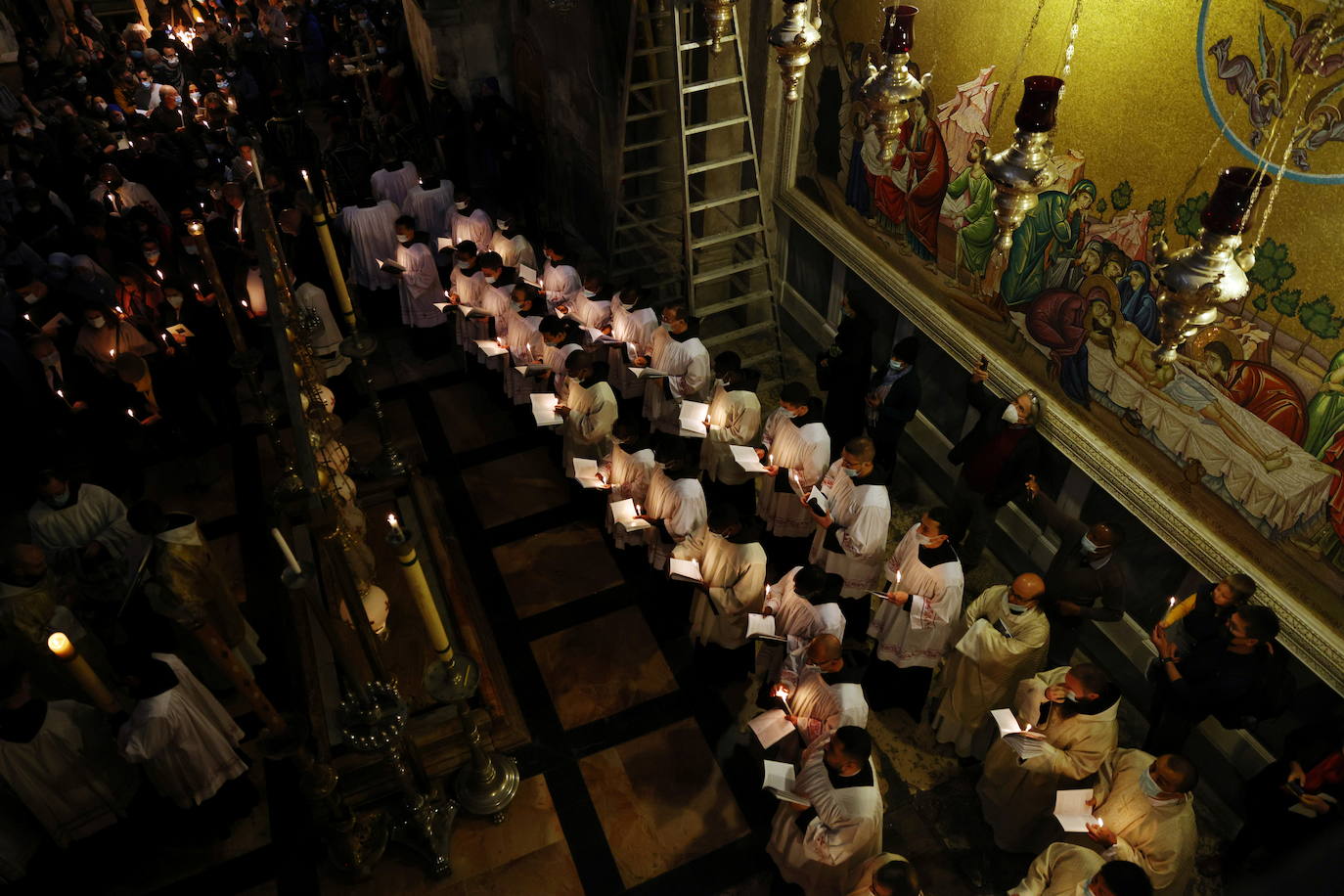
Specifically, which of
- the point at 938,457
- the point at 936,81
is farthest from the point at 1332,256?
the point at 938,457

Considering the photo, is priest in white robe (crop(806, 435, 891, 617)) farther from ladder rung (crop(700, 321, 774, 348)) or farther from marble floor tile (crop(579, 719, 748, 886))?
ladder rung (crop(700, 321, 774, 348))

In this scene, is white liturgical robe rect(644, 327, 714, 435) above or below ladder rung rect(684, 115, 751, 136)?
below

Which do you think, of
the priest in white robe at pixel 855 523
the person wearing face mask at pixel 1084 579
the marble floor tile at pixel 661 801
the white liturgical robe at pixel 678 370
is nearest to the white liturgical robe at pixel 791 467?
the priest in white robe at pixel 855 523

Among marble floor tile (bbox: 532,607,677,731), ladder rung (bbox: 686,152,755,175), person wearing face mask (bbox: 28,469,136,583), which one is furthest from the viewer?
ladder rung (bbox: 686,152,755,175)

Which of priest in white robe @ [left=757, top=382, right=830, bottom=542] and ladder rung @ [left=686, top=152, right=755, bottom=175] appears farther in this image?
ladder rung @ [left=686, top=152, right=755, bottom=175]

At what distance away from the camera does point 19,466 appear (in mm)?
8852

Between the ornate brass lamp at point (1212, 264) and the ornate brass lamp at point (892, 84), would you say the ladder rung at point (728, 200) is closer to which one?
the ornate brass lamp at point (892, 84)

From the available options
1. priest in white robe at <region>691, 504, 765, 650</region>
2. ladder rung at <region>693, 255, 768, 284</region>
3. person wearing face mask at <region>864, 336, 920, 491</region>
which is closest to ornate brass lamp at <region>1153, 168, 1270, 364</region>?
priest in white robe at <region>691, 504, 765, 650</region>

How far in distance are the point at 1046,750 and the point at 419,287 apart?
796cm

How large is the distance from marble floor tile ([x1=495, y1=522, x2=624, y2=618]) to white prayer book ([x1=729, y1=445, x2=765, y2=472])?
1620 mm

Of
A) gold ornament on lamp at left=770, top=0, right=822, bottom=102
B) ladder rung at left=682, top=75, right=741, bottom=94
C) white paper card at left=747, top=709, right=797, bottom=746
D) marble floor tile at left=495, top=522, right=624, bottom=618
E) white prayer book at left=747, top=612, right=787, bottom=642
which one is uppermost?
gold ornament on lamp at left=770, top=0, right=822, bottom=102

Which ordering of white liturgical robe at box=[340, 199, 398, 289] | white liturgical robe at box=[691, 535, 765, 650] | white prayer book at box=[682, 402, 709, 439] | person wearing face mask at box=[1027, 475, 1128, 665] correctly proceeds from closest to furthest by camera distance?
person wearing face mask at box=[1027, 475, 1128, 665], white liturgical robe at box=[691, 535, 765, 650], white prayer book at box=[682, 402, 709, 439], white liturgical robe at box=[340, 199, 398, 289]

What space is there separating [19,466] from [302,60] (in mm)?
13280

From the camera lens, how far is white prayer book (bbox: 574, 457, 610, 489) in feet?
24.7
